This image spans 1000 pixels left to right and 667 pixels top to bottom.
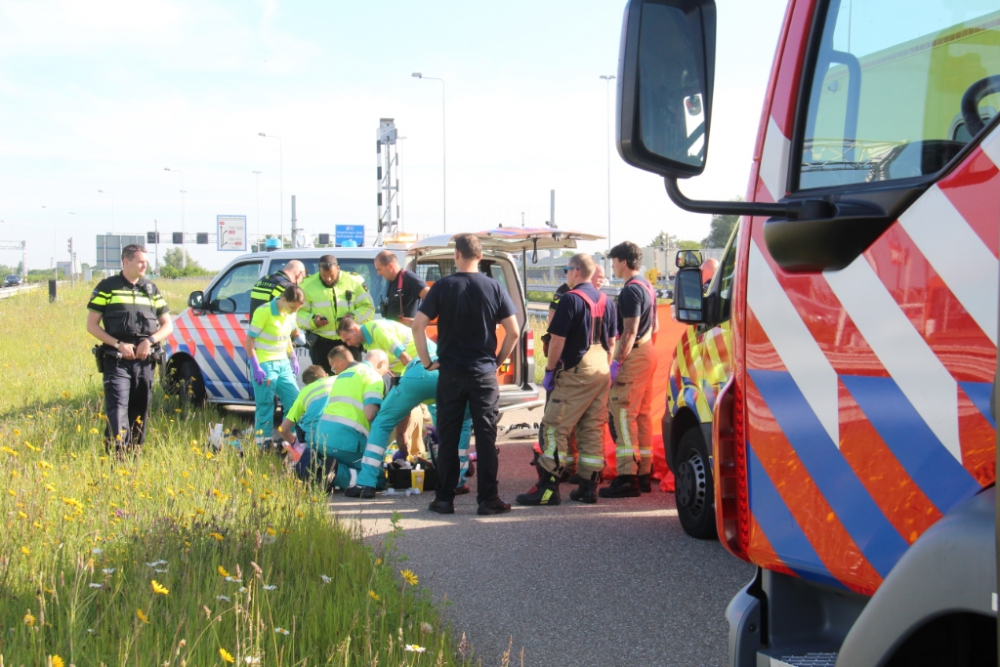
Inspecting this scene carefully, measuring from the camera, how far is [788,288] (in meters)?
2.05

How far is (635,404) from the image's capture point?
721 centimetres

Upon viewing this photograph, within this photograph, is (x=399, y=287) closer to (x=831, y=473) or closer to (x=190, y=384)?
(x=190, y=384)

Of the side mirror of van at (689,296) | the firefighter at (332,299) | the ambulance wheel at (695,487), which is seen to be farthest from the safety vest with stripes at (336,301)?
the side mirror of van at (689,296)

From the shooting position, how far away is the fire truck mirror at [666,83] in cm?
188

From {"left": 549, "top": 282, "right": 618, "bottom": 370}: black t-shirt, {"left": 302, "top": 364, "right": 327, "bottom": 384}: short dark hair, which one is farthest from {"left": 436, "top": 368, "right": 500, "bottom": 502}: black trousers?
{"left": 302, "top": 364, "right": 327, "bottom": 384}: short dark hair

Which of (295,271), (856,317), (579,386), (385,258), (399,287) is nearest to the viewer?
(856,317)

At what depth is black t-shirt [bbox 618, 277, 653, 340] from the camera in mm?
6902

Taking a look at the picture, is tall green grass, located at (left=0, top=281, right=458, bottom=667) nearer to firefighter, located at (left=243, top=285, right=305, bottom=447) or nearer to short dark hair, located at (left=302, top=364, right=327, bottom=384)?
short dark hair, located at (left=302, top=364, right=327, bottom=384)

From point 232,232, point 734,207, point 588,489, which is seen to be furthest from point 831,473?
point 232,232

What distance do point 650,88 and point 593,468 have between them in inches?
204

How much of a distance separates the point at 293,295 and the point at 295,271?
644 millimetres

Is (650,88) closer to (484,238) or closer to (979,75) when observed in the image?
(979,75)

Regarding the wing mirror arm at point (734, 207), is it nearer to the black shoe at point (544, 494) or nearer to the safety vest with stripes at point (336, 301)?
the black shoe at point (544, 494)

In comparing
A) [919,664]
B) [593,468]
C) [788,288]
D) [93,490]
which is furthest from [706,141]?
[593,468]
